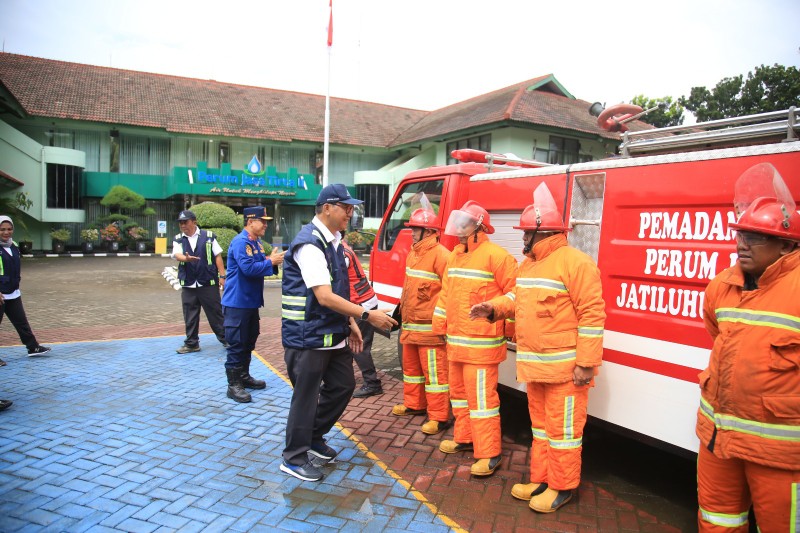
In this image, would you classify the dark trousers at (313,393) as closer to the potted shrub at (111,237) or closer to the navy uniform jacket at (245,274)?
the navy uniform jacket at (245,274)

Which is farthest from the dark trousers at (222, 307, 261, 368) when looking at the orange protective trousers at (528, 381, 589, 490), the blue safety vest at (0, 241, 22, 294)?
the blue safety vest at (0, 241, 22, 294)

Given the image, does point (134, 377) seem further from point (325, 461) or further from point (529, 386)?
point (529, 386)

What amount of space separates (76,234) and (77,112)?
19.1ft

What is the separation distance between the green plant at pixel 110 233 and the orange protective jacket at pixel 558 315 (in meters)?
25.4

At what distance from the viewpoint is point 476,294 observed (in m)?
4.06

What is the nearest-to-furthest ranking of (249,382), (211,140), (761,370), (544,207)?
(761,370) → (544,207) → (249,382) → (211,140)

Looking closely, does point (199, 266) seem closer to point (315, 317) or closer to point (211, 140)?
point (315, 317)

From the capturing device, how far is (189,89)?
30.2 metres

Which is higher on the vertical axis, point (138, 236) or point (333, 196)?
point (333, 196)

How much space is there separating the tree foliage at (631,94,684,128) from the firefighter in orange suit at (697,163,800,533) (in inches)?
1041

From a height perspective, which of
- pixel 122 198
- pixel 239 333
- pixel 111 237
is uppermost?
pixel 122 198

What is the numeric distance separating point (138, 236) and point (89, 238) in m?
2.06

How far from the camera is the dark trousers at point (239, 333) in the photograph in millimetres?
5457

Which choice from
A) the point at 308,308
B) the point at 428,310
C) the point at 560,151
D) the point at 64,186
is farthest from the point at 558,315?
the point at 64,186
